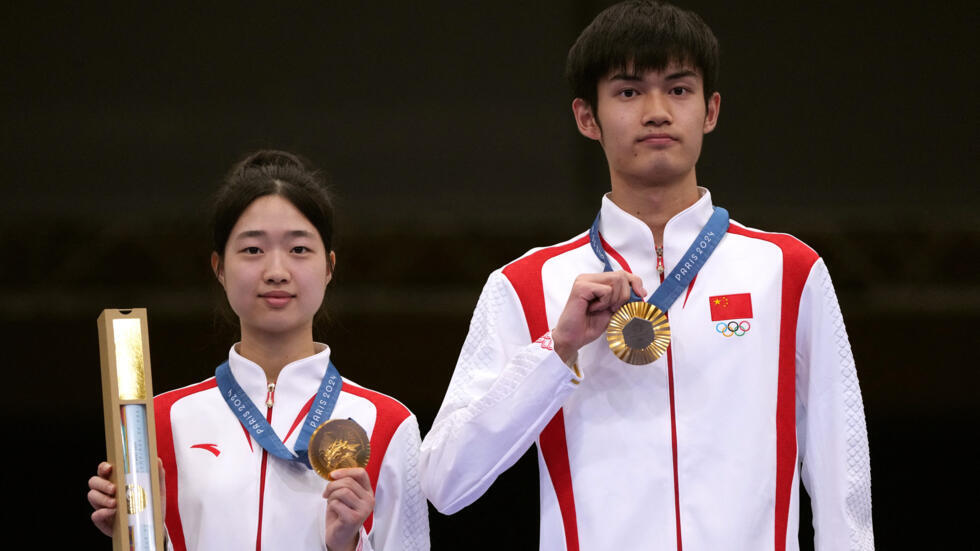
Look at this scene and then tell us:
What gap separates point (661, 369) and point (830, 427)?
0.31 m

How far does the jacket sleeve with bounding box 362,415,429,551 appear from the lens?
2.48 meters

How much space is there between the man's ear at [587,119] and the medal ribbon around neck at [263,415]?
0.74 m

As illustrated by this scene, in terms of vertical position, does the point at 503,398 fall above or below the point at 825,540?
above

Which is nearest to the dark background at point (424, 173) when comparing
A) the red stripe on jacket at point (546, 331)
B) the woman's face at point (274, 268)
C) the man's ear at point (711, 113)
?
the woman's face at point (274, 268)

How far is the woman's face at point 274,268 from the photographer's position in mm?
2566

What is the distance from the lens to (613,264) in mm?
2391

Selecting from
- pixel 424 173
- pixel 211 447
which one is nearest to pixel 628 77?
pixel 211 447

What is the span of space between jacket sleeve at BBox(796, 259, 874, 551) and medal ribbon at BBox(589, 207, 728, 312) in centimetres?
19

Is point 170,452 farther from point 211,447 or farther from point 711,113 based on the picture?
point 711,113

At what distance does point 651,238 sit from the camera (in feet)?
7.79
